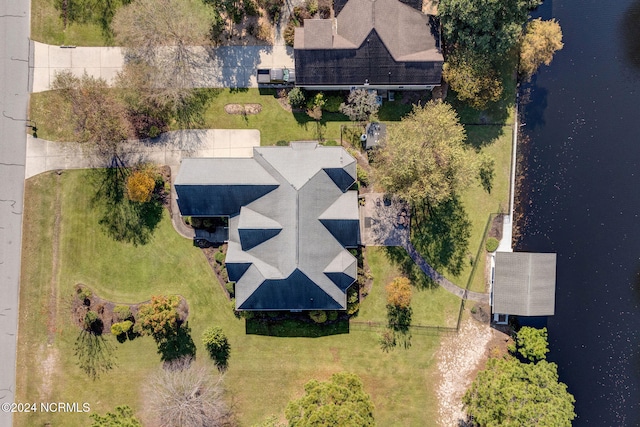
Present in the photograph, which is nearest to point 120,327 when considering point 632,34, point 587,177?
point 587,177

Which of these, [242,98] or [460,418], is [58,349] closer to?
[242,98]

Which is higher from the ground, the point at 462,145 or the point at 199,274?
the point at 462,145

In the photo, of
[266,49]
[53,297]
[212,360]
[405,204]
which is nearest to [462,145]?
[405,204]

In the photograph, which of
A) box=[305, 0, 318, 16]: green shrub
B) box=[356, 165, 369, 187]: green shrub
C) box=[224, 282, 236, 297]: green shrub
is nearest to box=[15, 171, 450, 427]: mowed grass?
box=[224, 282, 236, 297]: green shrub

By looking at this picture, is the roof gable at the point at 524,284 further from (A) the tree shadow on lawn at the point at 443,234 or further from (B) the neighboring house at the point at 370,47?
(B) the neighboring house at the point at 370,47

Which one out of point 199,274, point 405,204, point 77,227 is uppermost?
point 405,204

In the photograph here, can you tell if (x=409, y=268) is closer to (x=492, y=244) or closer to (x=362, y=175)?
(x=492, y=244)
